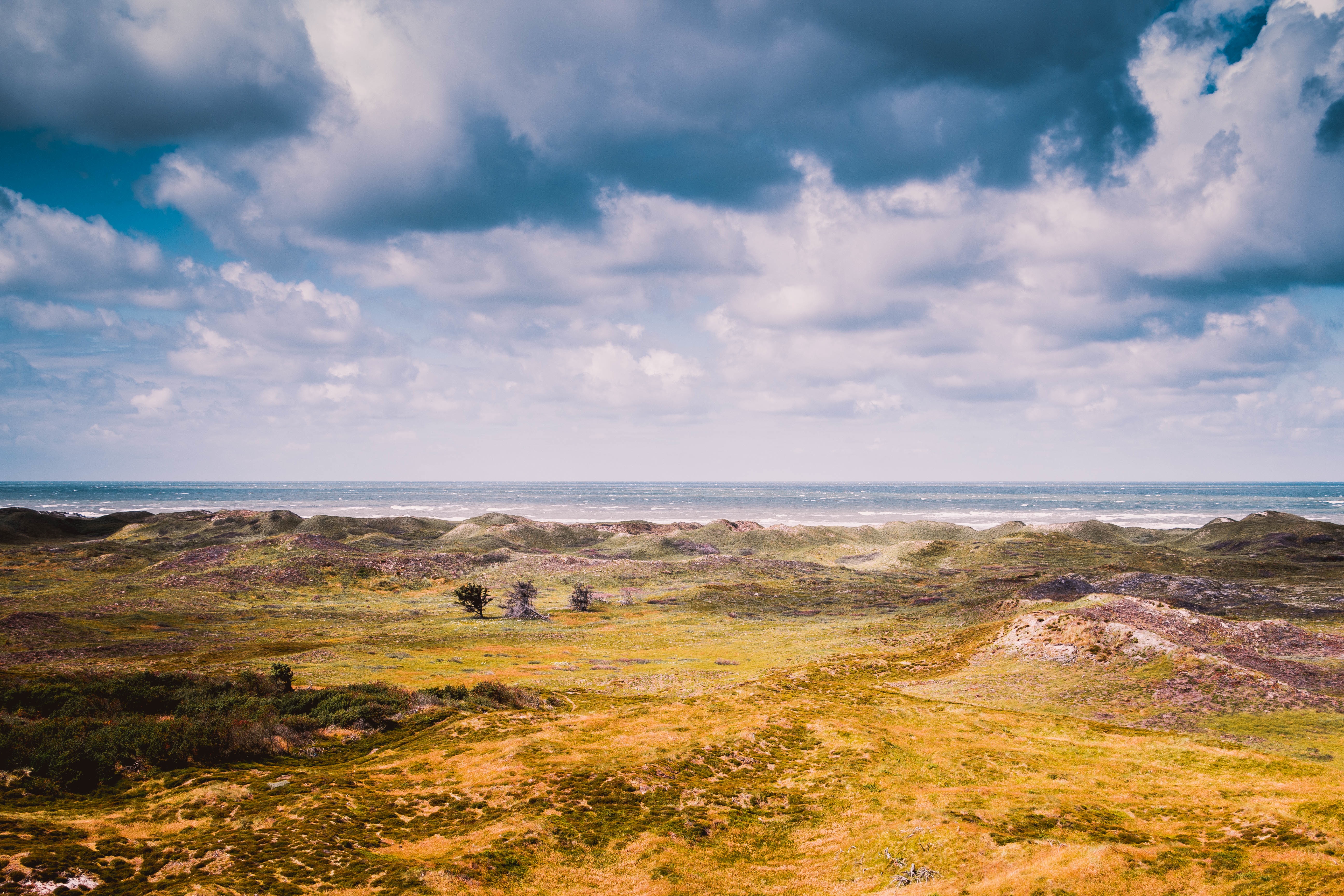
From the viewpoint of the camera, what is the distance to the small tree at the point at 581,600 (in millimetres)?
75688

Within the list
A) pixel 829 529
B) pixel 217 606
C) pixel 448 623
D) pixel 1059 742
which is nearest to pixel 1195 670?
pixel 1059 742

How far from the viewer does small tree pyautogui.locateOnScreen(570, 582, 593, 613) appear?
7569cm

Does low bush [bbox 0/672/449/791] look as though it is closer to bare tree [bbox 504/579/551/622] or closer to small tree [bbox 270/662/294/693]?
small tree [bbox 270/662/294/693]

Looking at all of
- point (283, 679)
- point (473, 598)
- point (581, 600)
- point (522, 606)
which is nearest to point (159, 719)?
point (283, 679)

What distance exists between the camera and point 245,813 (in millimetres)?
19031

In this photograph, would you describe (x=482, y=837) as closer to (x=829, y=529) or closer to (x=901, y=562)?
(x=901, y=562)

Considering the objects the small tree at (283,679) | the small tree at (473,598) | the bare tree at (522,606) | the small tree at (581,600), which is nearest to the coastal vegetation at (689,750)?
the small tree at (283,679)

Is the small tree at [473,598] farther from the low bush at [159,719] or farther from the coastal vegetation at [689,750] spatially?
the low bush at [159,719]

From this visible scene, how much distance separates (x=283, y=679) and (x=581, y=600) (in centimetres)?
4371

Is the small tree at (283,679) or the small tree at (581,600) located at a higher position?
the small tree at (283,679)

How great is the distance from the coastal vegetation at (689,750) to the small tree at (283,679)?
0.57m

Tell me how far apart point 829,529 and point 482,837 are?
13646 cm

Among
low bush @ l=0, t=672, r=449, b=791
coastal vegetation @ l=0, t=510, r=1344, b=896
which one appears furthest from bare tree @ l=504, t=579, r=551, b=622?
low bush @ l=0, t=672, r=449, b=791

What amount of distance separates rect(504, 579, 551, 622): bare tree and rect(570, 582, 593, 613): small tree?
4.14 m
